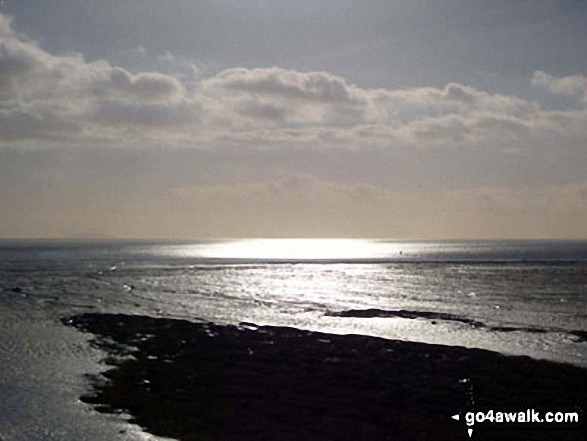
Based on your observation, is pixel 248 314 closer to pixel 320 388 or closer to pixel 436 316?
pixel 436 316

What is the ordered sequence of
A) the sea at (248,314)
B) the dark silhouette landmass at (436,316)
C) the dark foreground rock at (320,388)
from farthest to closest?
the dark silhouette landmass at (436,316)
the sea at (248,314)
the dark foreground rock at (320,388)

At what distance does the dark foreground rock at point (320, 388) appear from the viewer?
22234mm

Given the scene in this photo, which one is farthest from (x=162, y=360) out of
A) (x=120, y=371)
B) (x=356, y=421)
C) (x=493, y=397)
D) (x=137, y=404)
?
(x=493, y=397)

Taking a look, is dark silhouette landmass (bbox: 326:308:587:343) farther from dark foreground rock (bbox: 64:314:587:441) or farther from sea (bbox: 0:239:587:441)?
dark foreground rock (bbox: 64:314:587:441)

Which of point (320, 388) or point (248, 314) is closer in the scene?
point (320, 388)

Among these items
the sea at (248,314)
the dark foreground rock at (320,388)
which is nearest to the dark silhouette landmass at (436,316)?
the sea at (248,314)

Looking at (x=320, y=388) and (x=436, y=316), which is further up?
(x=320, y=388)

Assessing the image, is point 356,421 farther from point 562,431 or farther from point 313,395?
point 562,431

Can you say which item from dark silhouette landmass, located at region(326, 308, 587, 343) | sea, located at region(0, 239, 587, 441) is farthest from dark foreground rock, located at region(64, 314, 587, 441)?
dark silhouette landmass, located at region(326, 308, 587, 343)

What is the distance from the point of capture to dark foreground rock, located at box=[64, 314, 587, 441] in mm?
22234

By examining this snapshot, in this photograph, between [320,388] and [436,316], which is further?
[436,316]

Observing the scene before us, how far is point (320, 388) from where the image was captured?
90.7 feet

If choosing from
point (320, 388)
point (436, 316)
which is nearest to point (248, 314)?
point (436, 316)

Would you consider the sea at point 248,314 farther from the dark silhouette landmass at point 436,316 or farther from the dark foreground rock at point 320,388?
the dark foreground rock at point 320,388
